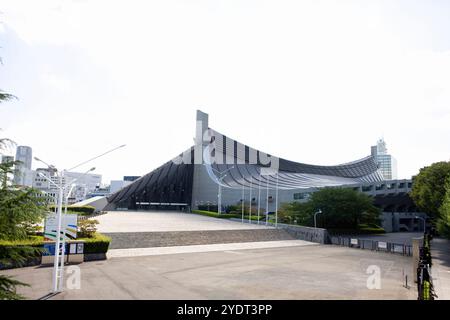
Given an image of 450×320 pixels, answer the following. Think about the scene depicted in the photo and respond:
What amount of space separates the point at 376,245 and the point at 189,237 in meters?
15.4

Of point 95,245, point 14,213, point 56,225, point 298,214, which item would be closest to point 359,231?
point 298,214

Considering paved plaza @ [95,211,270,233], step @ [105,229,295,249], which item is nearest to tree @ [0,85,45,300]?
step @ [105,229,295,249]

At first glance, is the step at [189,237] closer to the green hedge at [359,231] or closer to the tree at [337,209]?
the tree at [337,209]

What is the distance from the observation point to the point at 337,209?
3703 centimetres

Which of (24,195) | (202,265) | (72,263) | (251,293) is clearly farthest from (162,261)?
(24,195)

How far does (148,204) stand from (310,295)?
190 ft

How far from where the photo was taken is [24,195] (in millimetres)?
6133

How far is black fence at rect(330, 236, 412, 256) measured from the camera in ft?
81.9

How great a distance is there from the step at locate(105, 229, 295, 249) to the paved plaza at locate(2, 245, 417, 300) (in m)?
4.22

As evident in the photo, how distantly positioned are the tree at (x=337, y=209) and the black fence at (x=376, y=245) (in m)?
6.70

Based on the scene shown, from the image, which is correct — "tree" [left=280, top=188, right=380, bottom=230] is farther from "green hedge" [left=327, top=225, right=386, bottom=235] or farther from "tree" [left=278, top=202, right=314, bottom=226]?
"green hedge" [left=327, top=225, right=386, bottom=235]

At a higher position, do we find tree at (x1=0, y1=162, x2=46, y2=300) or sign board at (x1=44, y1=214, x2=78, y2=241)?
tree at (x1=0, y1=162, x2=46, y2=300)

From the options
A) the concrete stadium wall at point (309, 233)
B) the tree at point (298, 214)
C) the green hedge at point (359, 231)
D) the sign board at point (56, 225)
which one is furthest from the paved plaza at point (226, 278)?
the tree at point (298, 214)

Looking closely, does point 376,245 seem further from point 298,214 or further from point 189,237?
point 189,237
